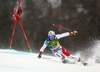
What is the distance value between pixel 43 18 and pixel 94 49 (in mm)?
15274

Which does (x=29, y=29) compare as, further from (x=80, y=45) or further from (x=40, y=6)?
(x=80, y=45)

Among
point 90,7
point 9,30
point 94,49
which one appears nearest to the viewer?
point 94,49

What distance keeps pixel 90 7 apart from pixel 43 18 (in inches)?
310

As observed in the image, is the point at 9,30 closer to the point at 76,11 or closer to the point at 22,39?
the point at 22,39

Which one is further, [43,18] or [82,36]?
[43,18]

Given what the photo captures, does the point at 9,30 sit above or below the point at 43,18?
below

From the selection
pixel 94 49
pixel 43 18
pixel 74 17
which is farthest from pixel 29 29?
pixel 94 49

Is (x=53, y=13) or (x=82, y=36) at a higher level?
(x=53, y=13)

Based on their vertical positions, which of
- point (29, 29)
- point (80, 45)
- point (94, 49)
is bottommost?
point (94, 49)

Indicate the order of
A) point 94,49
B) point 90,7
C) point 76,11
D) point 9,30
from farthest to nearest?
point 9,30
point 76,11
point 90,7
point 94,49

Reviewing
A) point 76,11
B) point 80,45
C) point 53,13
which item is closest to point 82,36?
point 80,45

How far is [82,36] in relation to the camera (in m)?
16.5

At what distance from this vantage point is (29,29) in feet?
72.4

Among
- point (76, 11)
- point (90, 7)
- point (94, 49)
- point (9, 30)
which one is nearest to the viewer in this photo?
point (94, 49)
